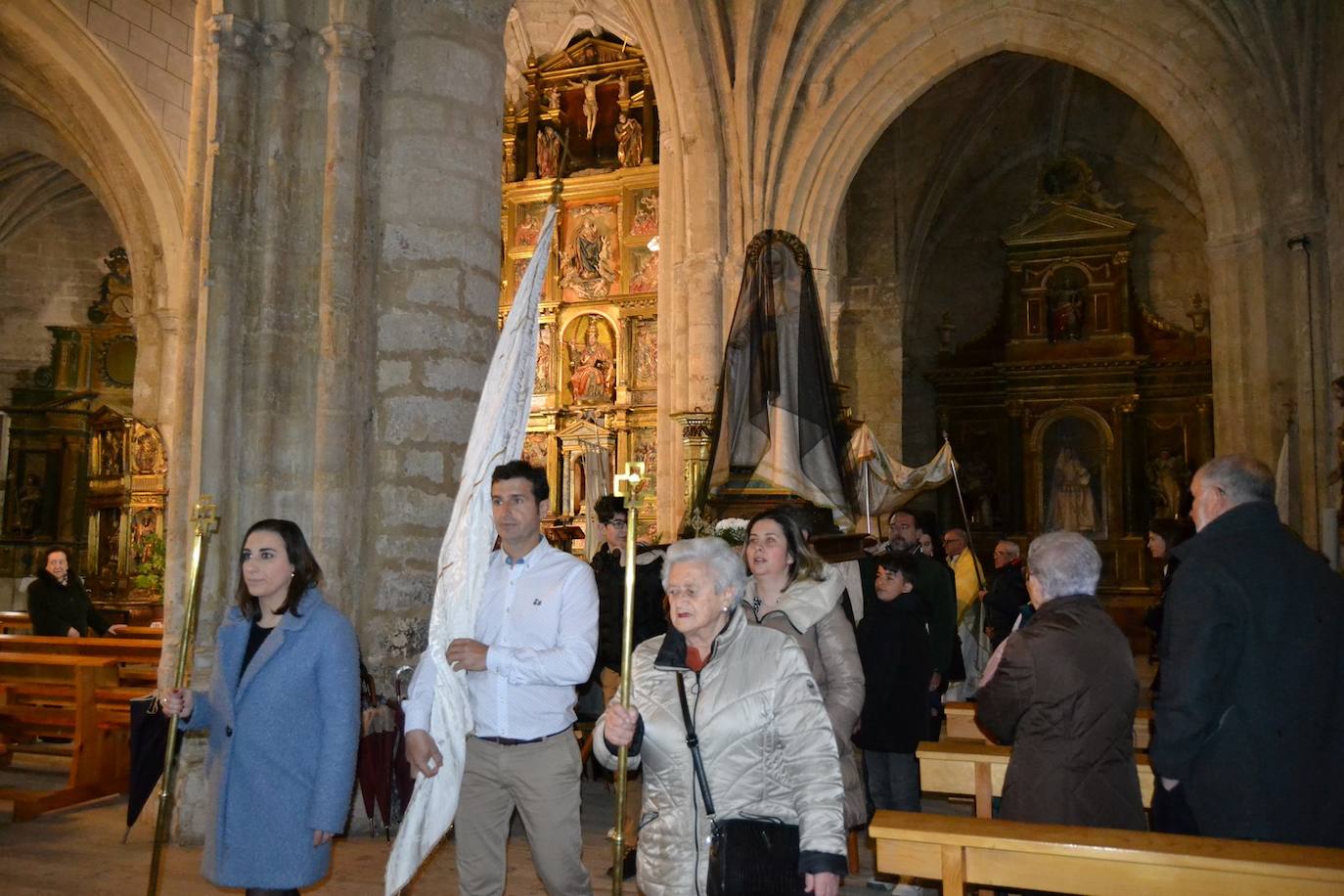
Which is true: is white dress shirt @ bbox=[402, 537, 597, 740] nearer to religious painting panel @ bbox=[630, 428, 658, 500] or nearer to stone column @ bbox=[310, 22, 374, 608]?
stone column @ bbox=[310, 22, 374, 608]

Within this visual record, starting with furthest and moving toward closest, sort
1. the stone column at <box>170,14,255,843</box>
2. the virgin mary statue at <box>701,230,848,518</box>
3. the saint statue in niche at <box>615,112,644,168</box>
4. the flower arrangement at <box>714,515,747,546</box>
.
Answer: the saint statue in niche at <box>615,112,644,168</box> → the virgin mary statue at <box>701,230,848,518</box> → the flower arrangement at <box>714,515,747,546</box> → the stone column at <box>170,14,255,843</box>

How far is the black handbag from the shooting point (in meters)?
2.38

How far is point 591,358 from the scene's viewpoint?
19.1 meters

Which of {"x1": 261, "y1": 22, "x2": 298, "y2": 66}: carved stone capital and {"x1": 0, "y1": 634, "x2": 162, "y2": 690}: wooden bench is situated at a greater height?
{"x1": 261, "y1": 22, "x2": 298, "y2": 66}: carved stone capital

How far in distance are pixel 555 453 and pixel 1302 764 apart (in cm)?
1632

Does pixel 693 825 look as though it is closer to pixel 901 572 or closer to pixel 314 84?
pixel 901 572

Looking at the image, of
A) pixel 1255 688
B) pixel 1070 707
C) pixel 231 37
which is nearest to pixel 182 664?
pixel 1070 707

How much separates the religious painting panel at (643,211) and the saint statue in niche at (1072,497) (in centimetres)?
803

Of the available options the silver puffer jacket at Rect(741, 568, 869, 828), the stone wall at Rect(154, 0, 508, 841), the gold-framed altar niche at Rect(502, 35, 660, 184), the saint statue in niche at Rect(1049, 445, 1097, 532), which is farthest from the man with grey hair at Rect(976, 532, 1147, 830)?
the gold-framed altar niche at Rect(502, 35, 660, 184)

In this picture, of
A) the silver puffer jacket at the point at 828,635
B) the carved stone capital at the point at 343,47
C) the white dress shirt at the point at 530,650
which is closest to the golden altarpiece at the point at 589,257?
A: the carved stone capital at the point at 343,47

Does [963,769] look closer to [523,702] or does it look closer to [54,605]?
[523,702]

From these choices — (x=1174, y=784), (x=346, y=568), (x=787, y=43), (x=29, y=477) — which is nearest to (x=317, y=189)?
(x=346, y=568)

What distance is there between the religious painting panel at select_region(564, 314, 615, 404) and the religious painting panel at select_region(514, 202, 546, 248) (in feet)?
6.08

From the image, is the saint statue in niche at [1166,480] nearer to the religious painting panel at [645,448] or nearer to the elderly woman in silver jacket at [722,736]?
the religious painting panel at [645,448]
